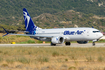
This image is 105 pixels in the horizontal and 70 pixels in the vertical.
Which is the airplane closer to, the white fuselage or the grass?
the white fuselage

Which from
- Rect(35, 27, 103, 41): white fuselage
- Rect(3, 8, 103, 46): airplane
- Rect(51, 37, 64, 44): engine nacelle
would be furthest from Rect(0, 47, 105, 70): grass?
Rect(51, 37, 64, 44): engine nacelle

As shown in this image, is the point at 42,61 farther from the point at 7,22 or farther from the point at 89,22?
the point at 7,22

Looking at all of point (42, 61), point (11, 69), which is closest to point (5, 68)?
point (11, 69)

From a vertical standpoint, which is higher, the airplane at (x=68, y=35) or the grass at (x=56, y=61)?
the airplane at (x=68, y=35)

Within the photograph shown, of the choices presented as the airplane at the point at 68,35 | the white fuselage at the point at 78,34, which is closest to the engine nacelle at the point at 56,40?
the airplane at the point at 68,35

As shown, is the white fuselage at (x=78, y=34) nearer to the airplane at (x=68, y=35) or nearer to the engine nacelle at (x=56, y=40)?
the airplane at (x=68, y=35)

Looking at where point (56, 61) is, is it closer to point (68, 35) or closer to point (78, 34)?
point (78, 34)

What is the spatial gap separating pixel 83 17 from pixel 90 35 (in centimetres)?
13746

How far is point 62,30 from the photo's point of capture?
4150 cm

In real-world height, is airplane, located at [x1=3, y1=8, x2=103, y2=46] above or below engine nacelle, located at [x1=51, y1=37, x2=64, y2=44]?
above

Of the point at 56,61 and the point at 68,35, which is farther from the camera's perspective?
the point at 68,35

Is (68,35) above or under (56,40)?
above

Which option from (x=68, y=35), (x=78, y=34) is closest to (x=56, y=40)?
(x=68, y=35)

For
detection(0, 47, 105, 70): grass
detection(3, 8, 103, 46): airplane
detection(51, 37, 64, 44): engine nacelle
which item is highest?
detection(3, 8, 103, 46): airplane
